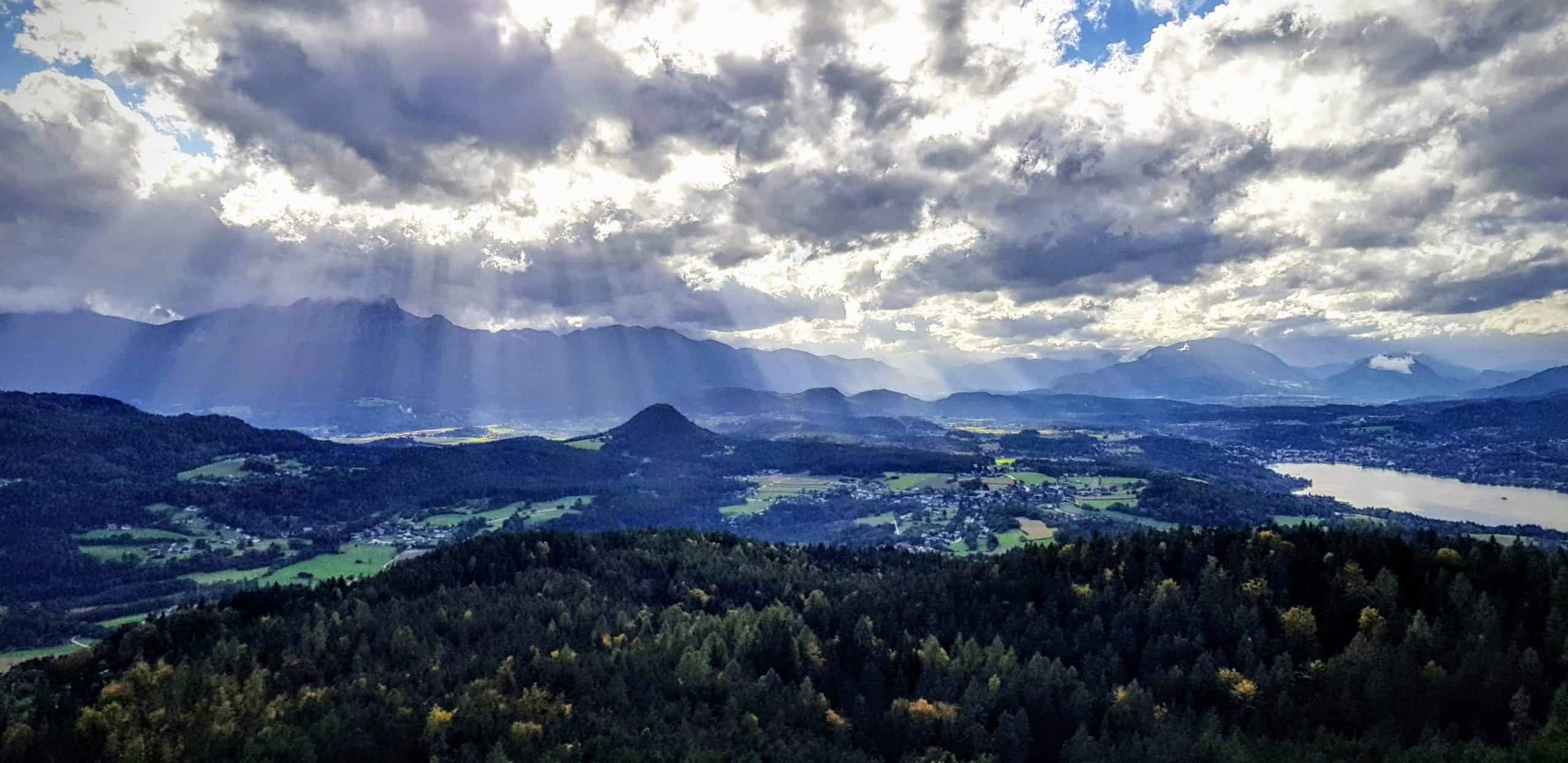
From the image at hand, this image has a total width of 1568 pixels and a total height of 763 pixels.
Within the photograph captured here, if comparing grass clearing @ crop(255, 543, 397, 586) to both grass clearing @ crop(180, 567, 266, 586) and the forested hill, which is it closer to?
grass clearing @ crop(180, 567, 266, 586)

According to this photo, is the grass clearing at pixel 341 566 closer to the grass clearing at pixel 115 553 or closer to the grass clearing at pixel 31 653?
the grass clearing at pixel 31 653

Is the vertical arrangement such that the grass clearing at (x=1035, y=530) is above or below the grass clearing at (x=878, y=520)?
above

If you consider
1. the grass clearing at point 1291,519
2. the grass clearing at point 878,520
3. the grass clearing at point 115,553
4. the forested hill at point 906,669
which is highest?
the forested hill at point 906,669

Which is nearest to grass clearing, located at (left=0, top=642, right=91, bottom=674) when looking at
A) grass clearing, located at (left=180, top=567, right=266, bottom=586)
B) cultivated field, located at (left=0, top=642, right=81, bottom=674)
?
cultivated field, located at (left=0, top=642, right=81, bottom=674)

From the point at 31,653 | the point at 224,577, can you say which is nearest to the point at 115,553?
the point at 224,577

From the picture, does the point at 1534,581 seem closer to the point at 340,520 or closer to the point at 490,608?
the point at 490,608

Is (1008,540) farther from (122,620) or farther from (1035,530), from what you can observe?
(122,620)

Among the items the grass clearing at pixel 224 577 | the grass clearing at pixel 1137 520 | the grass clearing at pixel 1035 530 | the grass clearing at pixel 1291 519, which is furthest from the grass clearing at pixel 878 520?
the grass clearing at pixel 224 577

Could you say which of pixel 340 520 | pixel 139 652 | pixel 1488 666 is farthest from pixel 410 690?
pixel 340 520
